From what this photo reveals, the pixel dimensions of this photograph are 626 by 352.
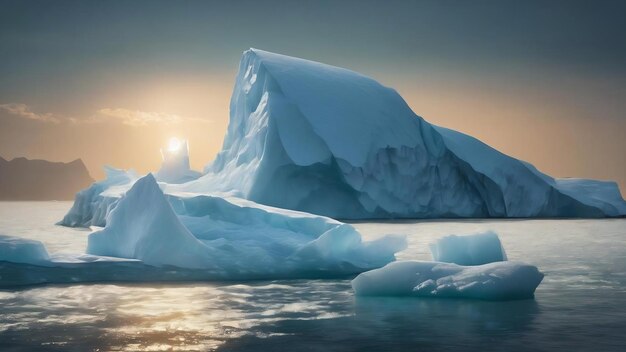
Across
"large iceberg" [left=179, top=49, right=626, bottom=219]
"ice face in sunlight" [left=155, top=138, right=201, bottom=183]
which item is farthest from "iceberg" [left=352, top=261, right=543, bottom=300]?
"ice face in sunlight" [left=155, top=138, right=201, bottom=183]

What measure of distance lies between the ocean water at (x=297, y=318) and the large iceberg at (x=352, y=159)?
14.0 metres

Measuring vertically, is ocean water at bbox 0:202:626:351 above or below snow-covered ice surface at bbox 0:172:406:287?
below

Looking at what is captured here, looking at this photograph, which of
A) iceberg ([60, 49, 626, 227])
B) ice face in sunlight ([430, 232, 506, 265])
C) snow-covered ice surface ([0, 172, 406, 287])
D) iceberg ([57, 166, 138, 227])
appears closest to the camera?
ice face in sunlight ([430, 232, 506, 265])

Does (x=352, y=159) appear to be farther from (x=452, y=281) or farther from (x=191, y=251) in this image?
(x=452, y=281)

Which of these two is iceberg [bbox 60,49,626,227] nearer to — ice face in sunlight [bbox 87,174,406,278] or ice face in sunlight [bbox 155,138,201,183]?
ice face in sunlight [bbox 155,138,201,183]

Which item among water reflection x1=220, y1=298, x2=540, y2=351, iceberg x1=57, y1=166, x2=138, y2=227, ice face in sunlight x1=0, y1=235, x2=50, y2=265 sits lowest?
water reflection x1=220, y1=298, x2=540, y2=351

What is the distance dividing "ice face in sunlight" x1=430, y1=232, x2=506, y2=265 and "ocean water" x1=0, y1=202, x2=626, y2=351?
0.82 m

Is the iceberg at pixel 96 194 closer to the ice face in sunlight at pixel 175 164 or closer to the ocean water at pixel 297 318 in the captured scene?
the ice face in sunlight at pixel 175 164

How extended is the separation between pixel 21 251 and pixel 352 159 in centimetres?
1574

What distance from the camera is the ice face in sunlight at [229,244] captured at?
10.2m

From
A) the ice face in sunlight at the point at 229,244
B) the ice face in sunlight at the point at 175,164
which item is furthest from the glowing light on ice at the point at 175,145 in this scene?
the ice face in sunlight at the point at 229,244

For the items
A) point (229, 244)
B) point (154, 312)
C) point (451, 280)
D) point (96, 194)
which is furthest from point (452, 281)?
point (96, 194)

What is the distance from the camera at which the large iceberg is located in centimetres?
2412

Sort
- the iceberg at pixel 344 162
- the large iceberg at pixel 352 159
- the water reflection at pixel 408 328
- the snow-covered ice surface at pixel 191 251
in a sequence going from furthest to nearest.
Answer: the large iceberg at pixel 352 159 < the iceberg at pixel 344 162 < the snow-covered ice surface at pixel 191 251 < the water reflection at pixel 408 328
